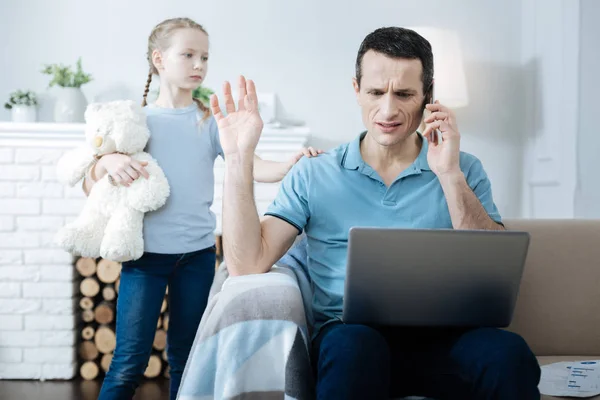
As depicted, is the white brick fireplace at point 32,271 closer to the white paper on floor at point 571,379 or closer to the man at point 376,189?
the man at point 376,189

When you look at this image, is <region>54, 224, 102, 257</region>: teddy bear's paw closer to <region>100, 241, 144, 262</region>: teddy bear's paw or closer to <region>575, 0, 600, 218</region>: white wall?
<region>100, 241, 144, 262</region>: teddy bear's paw

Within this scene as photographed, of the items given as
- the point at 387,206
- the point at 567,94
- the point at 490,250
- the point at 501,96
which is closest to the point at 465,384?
the point at 490,250

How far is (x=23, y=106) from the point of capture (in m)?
3.26

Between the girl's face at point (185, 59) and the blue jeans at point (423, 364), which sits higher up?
the girl's face at point (185, 59)

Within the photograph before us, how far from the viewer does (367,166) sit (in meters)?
1.71

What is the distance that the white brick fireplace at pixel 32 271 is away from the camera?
296 centimetres

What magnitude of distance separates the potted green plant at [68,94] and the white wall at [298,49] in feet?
0.61

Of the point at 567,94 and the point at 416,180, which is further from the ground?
the point at 567,94

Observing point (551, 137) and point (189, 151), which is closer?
point (189, 151)

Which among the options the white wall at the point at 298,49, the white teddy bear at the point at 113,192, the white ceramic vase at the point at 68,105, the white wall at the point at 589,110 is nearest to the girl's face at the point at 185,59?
the white teddy bear at the point at 113,192

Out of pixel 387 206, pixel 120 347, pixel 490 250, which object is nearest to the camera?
pixel 490 250

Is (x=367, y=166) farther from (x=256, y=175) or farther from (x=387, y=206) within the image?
(x=256, y=175)

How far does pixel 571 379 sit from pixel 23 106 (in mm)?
2663

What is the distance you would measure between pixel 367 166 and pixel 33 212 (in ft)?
5.93
